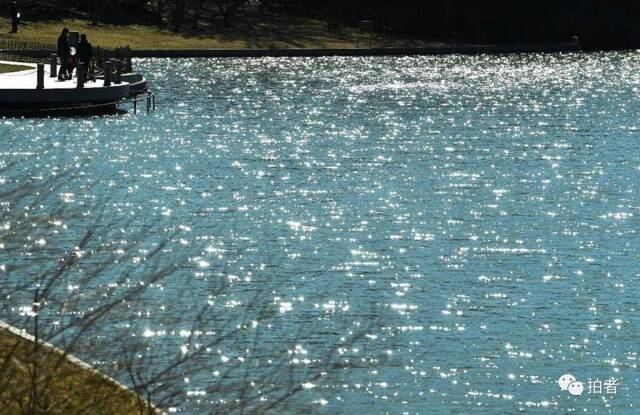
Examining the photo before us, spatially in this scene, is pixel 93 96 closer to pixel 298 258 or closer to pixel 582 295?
pixel 298 258

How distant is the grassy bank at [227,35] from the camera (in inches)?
4710

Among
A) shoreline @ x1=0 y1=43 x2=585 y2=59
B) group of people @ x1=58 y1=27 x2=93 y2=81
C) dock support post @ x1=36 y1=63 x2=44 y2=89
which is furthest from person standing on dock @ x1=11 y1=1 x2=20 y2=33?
dock support post @ x1=36 y1=63 x2=44 y2=89

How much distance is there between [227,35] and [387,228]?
296ft

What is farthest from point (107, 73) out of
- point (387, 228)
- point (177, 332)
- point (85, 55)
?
point (177, 332)

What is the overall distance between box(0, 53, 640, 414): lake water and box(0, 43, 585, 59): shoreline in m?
27.2

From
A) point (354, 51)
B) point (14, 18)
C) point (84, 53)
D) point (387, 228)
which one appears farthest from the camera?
point (354, 51)

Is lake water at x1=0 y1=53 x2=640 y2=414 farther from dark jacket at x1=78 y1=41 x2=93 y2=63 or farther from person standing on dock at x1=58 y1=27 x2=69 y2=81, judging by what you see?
person standing on dock at x1=58 y1=27 x2=69 y2=81

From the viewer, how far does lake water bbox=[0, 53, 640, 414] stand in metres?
26.0

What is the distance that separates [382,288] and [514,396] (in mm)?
8517

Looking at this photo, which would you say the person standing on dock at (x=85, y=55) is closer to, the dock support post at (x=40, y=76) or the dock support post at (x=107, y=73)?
the dock support post at (x=107, y=73)

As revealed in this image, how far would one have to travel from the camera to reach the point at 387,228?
41812 millimetres

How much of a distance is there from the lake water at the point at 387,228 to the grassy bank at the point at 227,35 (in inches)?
1179

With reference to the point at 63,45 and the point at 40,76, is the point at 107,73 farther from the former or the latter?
the point at 40,76

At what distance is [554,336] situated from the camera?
28.8m
